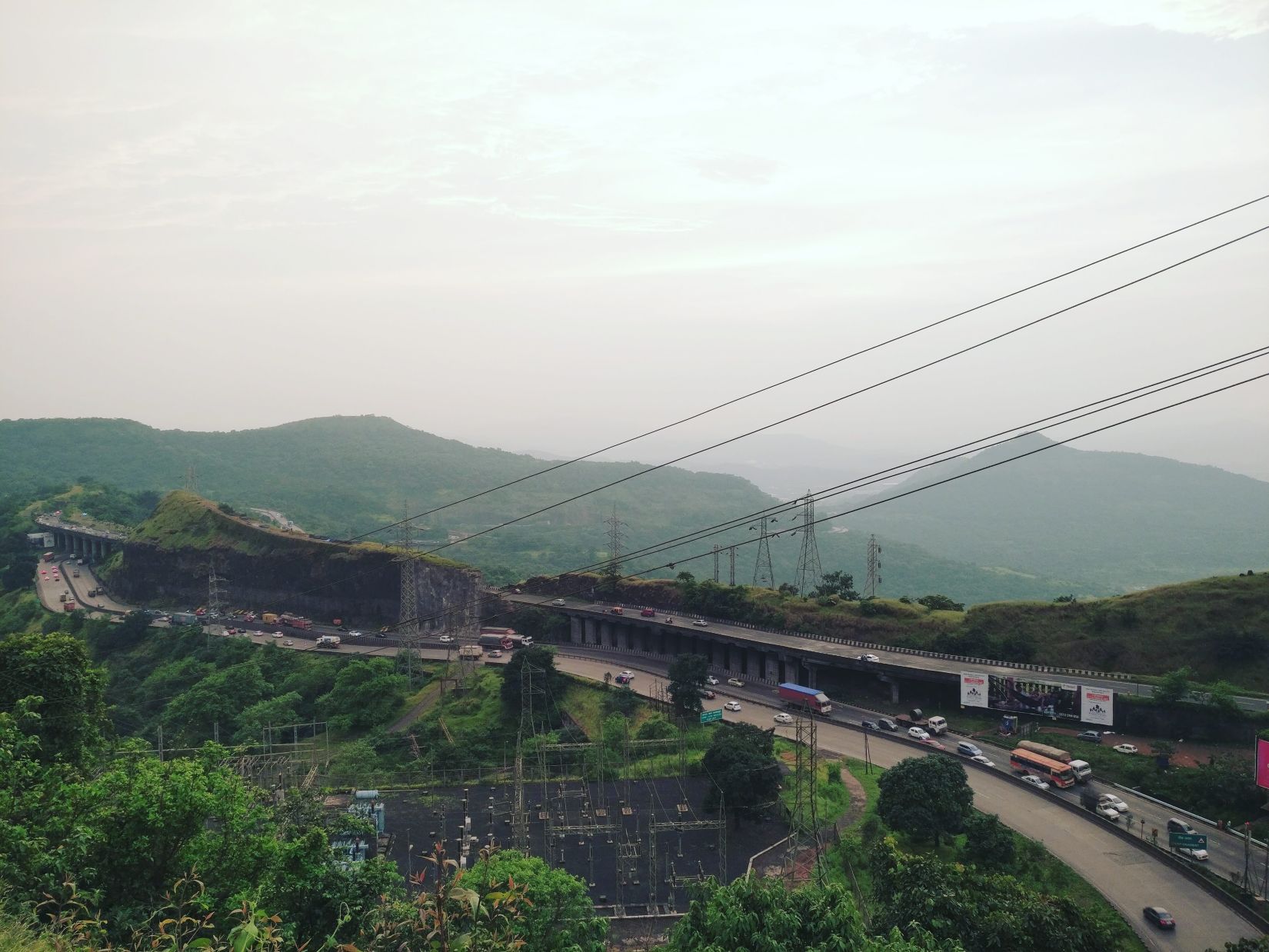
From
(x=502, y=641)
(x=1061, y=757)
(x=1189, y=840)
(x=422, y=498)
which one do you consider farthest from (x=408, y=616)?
(x=422, y=498)

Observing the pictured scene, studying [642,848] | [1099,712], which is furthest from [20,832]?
[1099,712]

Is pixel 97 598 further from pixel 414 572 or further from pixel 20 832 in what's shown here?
pixel 20 832

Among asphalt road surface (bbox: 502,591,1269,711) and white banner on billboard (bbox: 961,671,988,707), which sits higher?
asphalt road surface (bbox: 502,591,1269,711)

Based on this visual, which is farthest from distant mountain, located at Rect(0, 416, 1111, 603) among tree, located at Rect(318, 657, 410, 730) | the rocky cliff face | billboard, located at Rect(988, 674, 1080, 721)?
billboard, located at Rect(988, 674, 1080, 721)

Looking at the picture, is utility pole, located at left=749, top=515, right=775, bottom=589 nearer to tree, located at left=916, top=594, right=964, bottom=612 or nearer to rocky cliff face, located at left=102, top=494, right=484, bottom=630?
tree, located at left=916, top=594, right=964, bottom=612

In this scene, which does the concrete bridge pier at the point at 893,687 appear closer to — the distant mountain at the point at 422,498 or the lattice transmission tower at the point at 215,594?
the lattice transmission tower at the point at 215,594

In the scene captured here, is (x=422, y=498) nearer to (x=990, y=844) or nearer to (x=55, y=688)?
(x=55, y=688)
